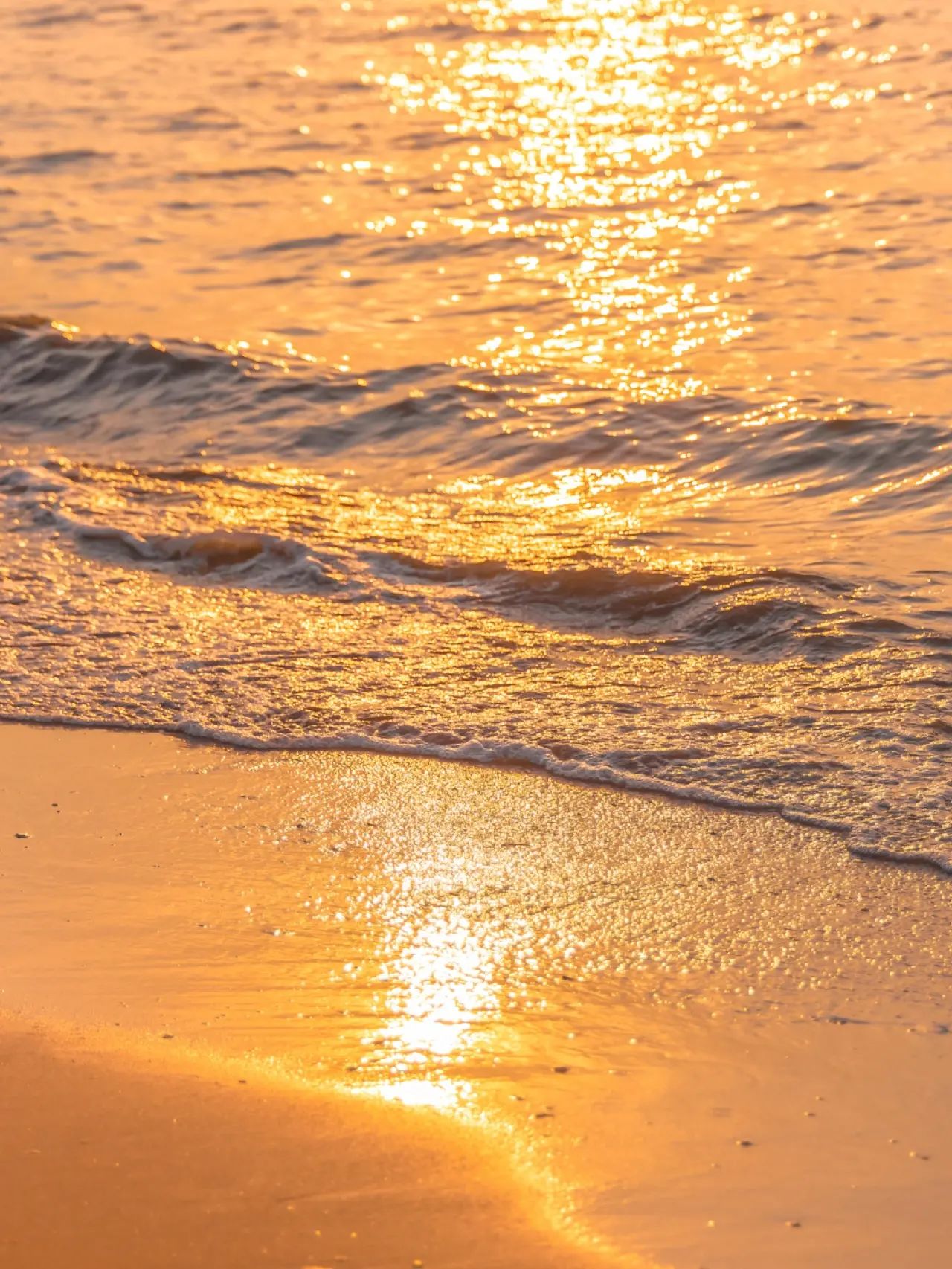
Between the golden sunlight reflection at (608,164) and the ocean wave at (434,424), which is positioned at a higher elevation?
the golden sunlight reflection at (608,164)

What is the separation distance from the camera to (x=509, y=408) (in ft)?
28.5

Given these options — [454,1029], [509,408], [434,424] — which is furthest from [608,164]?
[454,1029]

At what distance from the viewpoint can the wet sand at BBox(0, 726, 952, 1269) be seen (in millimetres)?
2771

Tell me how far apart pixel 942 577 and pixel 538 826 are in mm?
2471

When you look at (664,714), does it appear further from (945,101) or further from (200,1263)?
(945,101)

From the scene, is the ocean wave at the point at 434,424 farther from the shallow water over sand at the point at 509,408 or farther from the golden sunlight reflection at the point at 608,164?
the golden sunlight reflection at the point at 608,164

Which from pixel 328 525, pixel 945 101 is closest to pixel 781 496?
pixel 328 525

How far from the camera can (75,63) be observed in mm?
17984

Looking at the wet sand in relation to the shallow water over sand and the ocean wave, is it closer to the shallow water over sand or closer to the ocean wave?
the shallow water over sand

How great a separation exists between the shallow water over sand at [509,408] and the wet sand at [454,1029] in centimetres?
47

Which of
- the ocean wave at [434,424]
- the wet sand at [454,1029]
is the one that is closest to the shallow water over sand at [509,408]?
the ocean wave at [434,424]

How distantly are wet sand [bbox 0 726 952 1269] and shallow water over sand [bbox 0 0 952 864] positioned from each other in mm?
466

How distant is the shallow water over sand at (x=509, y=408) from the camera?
17.3 feet

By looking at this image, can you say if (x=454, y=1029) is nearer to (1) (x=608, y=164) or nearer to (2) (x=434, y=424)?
(2) (x=434, y=424)
